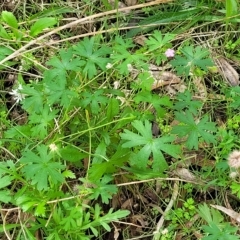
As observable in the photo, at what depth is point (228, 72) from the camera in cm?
247

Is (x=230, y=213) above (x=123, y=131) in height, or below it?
below

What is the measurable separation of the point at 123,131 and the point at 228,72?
64 cm

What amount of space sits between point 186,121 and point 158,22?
709mm

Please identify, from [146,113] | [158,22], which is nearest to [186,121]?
[146,113]

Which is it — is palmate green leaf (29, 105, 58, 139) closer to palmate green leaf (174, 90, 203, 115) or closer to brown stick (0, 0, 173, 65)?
brown stick (0, 0, 173, 65)

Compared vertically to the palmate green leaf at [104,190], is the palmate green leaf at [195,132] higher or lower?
higher

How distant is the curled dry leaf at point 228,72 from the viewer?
2451 millimetres

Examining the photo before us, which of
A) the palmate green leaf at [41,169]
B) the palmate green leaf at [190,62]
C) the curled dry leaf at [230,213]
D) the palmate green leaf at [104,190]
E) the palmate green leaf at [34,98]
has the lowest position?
the curled dry leaf at [230,213]

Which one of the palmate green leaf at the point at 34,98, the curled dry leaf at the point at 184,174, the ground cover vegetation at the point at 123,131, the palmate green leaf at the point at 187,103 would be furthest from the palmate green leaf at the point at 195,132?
the palmate green leaf at the point at 34,98

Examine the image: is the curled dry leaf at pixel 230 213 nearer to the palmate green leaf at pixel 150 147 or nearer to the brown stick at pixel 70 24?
the palmate green leaf at pixel 150 147

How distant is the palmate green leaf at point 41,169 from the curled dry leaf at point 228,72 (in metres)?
0.97

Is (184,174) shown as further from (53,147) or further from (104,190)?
(53,147)

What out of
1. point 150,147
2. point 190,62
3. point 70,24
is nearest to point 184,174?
point 150,147

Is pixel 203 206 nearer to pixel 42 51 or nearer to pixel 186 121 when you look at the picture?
pixel 186 121
